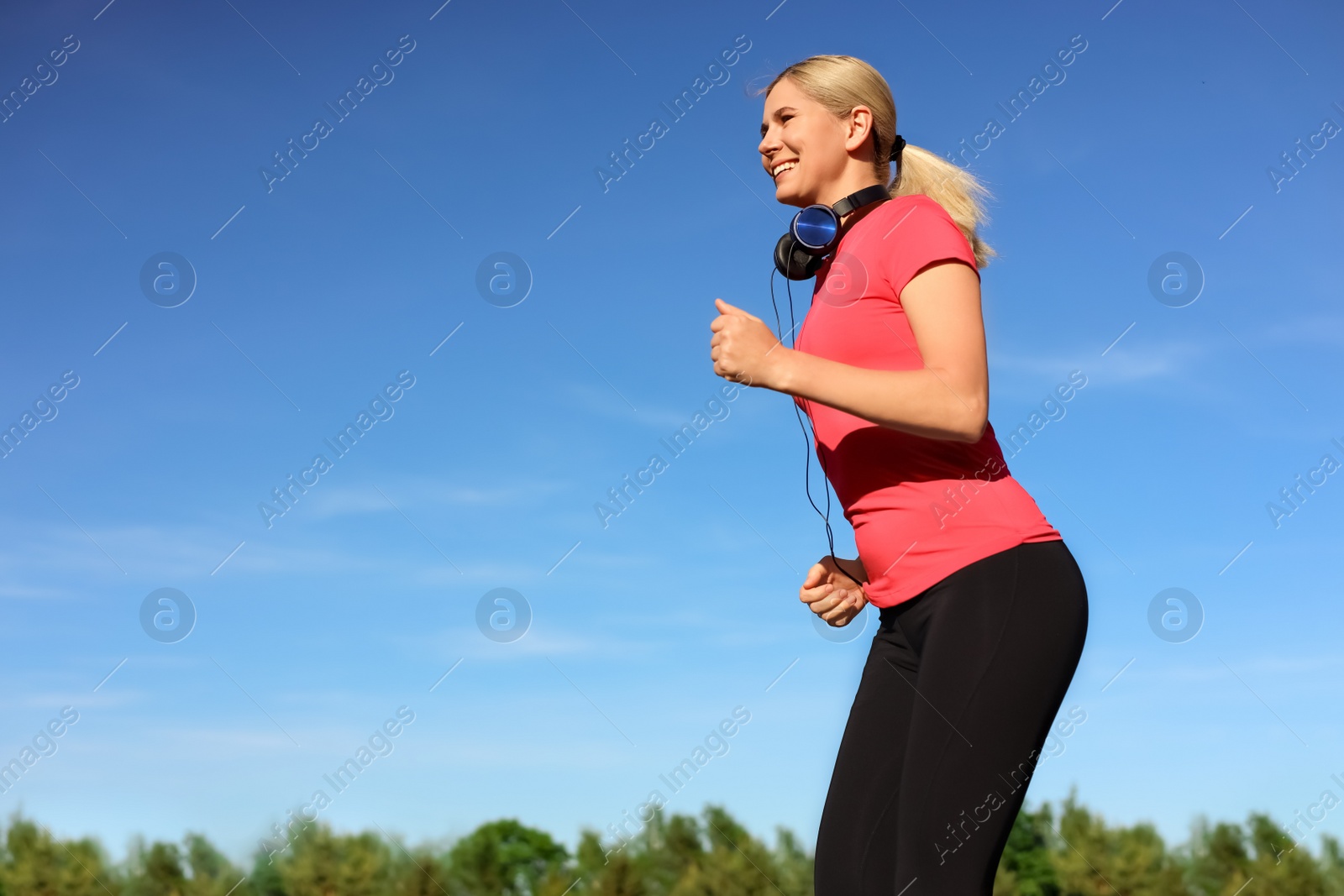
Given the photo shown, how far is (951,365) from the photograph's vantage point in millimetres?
2227

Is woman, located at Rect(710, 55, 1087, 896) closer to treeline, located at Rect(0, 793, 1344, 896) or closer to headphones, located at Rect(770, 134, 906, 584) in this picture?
headphones, located at Rect(770, 134, 906, 584)

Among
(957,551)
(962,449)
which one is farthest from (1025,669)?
(962,449)

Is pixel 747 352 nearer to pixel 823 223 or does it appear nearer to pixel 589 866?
pixel 823 223

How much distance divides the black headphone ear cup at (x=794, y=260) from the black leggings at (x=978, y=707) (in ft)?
3.37

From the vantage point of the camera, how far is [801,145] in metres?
2.81

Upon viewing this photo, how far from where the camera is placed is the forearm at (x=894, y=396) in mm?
2172

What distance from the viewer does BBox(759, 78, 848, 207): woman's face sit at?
2.80 metres

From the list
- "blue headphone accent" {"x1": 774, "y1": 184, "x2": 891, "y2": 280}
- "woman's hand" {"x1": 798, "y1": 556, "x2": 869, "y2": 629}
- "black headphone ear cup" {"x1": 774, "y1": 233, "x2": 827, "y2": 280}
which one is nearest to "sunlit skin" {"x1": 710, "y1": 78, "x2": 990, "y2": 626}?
"blue headphone accent" {"x1": 774, "y1": 184, "x2": 891, "y2": 280}

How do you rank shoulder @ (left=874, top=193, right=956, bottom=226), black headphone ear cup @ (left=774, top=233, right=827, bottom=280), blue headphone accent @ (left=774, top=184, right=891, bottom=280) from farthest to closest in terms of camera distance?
black headphone ear cup @ (left=774, top=233, right=827, bottom=280) → blue headphone accent @ (left=774, top=184, right=891, bottom=280) → shoulder @ (left=874, top=193, right=956, bottom=226)

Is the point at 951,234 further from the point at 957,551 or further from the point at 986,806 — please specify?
the point at 986,806

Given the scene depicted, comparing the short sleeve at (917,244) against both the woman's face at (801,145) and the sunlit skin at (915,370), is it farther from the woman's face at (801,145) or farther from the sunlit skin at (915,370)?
the woman's face at (801,145)

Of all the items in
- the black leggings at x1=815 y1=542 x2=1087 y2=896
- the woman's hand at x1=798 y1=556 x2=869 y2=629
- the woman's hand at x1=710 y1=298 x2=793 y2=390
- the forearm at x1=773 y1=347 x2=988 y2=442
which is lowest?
the black leggings at x1=815 y1=542 x2=1087 y2=896

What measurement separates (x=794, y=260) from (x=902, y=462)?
0.79 metres

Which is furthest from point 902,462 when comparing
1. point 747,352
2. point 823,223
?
point 823,223
